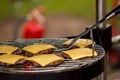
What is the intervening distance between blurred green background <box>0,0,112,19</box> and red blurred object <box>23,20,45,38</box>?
0.12 meters

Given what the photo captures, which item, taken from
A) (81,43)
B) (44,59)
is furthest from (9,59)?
(81,43)

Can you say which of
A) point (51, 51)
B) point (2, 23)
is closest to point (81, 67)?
point (51, 51)

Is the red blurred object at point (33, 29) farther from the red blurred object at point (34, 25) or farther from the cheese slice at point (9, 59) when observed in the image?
the cheese slice at point (9, 59)

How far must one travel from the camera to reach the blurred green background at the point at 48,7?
71.9 inches

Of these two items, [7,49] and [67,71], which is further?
[7,49]

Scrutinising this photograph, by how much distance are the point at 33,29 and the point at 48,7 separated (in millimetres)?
251

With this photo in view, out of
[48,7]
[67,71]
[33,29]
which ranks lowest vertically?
[67,71]

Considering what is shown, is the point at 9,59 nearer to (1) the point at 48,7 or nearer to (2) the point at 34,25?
(1) the point at 48,7

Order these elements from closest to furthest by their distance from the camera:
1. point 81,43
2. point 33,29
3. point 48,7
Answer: point 81,43 < point 48,7 < point 33,29

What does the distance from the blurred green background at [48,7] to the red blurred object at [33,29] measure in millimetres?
122

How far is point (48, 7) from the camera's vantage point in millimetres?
1903

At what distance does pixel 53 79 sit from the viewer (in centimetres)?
82

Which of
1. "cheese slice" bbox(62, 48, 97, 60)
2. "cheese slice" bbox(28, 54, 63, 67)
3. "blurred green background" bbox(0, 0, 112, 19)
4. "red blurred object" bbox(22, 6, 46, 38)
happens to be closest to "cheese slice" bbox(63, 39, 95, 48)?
"cheese slice" bbox(62, 48, 97, 60)

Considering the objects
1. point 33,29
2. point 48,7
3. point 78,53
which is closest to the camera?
point 78,53
